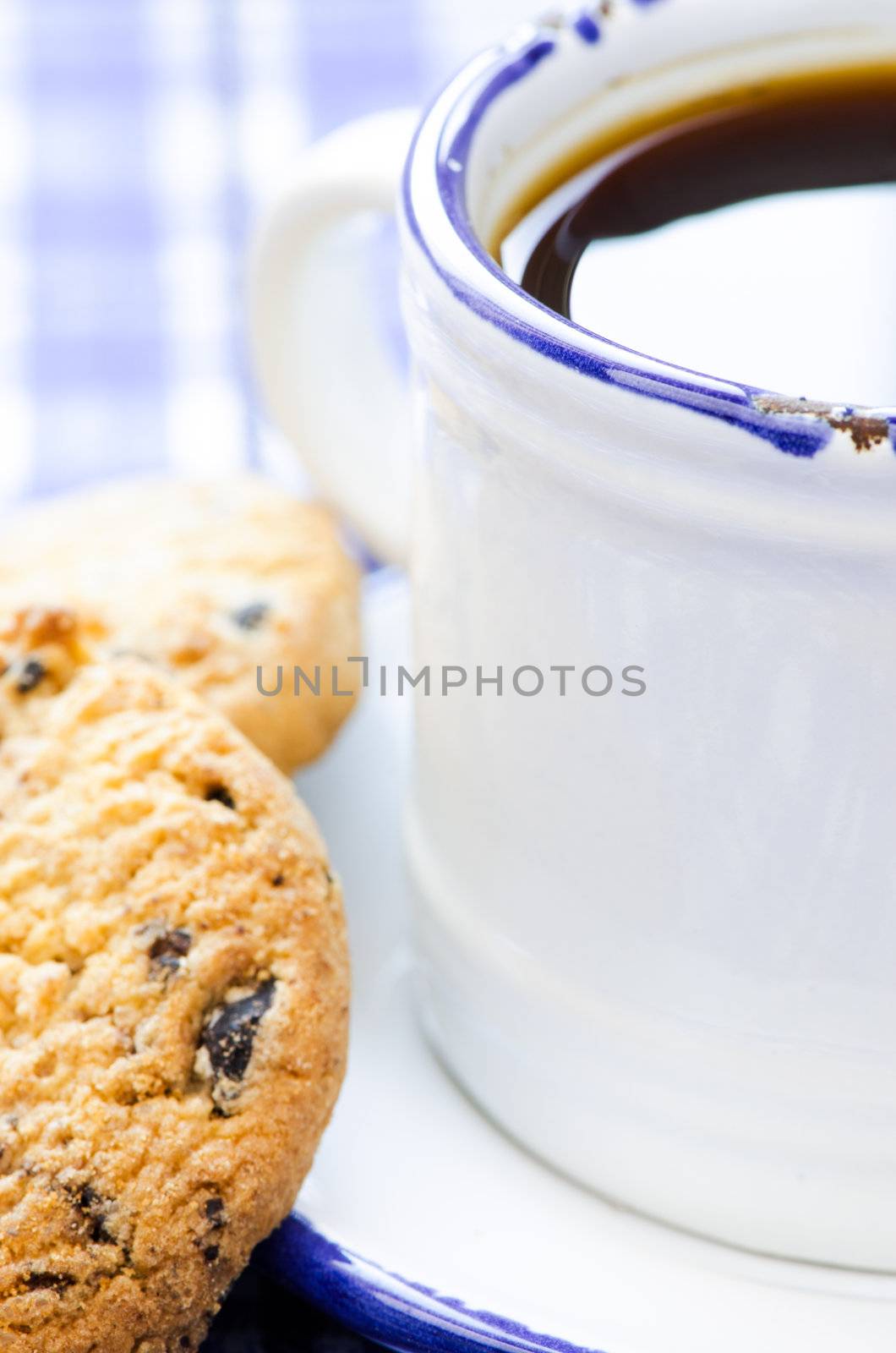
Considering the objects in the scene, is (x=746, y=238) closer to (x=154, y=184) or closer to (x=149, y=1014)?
(x=149, y=1014)

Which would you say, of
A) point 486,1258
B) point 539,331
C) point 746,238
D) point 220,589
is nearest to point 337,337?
point 220,589

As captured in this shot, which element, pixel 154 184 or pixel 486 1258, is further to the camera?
pixel 154 184

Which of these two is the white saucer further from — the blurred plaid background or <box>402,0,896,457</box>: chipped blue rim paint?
the blurred plaid background

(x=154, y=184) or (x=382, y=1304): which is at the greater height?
(x=154, y=184)

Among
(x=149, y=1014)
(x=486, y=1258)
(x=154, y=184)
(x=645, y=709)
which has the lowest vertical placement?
(x=486, y=1258)

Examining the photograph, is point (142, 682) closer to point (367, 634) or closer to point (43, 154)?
point (367, 634)

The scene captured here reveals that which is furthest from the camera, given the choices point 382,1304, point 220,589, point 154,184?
point 154,184

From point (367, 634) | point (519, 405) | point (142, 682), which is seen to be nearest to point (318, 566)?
point (367, 634)
